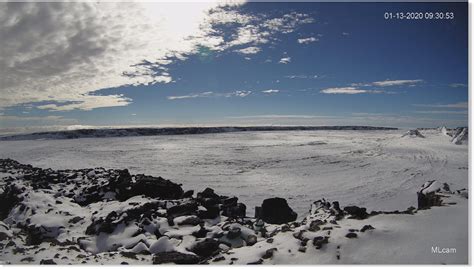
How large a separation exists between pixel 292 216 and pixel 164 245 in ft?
12.2

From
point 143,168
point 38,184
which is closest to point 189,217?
point 38,184

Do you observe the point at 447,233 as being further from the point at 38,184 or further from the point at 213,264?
the point at 38,184

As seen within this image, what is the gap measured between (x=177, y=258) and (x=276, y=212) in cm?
341

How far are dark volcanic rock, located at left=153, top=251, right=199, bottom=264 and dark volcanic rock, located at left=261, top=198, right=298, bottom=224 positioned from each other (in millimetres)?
3030

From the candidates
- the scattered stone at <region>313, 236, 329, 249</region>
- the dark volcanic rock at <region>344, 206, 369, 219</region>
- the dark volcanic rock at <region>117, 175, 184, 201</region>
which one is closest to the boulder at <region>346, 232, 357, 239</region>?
the scattered stone at <region>313, 236, 329, 249</region>

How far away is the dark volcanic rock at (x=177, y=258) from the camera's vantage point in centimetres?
564

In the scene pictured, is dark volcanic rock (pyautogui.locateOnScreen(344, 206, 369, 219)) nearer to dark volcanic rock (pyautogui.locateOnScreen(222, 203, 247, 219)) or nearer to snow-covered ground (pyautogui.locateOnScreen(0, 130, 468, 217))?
dark volcanic rock (pyautogui.locateOnScreen(222, 203, 247, 219))

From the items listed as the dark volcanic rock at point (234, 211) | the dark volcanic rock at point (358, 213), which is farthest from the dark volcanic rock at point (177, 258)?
the dark volcanic rock at point (358, 213)

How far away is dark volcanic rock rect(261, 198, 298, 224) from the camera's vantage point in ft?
27.4

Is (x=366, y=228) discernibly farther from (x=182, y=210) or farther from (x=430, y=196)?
(x=182, y=210)

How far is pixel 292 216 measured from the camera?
28.3ft

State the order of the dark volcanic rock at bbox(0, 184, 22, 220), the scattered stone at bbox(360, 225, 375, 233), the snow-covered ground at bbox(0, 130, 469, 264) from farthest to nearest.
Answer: the dark volcanic rock at bbox(0, 184, 22, 220) → the scattered stone at bbox(360, 225, 375, 233) → the snow-covered ground at bbox(0, 130, 469, 264)

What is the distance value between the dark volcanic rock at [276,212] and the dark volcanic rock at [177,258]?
3.03 m

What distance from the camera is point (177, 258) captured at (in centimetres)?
565
